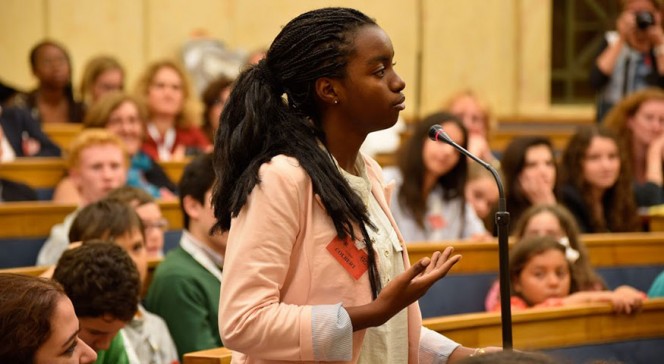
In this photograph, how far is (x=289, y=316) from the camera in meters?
1.64

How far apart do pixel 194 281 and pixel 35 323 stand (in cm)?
145

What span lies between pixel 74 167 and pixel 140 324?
156 cm

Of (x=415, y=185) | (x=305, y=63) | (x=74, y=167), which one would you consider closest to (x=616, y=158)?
(x=415, y=185)

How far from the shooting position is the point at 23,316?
1709mm

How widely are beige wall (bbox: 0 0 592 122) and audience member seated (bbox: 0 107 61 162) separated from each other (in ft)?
7.42

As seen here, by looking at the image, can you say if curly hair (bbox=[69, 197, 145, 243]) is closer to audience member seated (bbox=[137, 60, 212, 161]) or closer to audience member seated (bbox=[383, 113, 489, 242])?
audience member seated (bbox=[383, 113, 489, 242])

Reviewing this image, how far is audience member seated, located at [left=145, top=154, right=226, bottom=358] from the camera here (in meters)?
3.12

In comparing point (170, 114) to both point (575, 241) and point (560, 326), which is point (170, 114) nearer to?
point (575, 241)

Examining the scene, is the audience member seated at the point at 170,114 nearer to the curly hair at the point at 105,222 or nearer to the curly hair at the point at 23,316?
the curly hair at the point at 105,222

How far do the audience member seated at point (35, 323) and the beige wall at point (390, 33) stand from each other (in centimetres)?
625

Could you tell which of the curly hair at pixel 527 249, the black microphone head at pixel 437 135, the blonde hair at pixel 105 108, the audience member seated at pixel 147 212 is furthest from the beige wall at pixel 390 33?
the black microphone head at pixel 437 135

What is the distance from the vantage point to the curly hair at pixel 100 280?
2453mm

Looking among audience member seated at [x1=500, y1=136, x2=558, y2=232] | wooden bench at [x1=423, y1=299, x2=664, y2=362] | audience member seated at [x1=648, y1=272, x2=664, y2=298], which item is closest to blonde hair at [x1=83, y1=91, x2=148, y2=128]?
audience member seated at [x1=500, y1=136, x2=558, y2=232]

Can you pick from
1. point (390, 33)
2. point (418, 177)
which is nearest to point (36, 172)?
point (418, 177)
